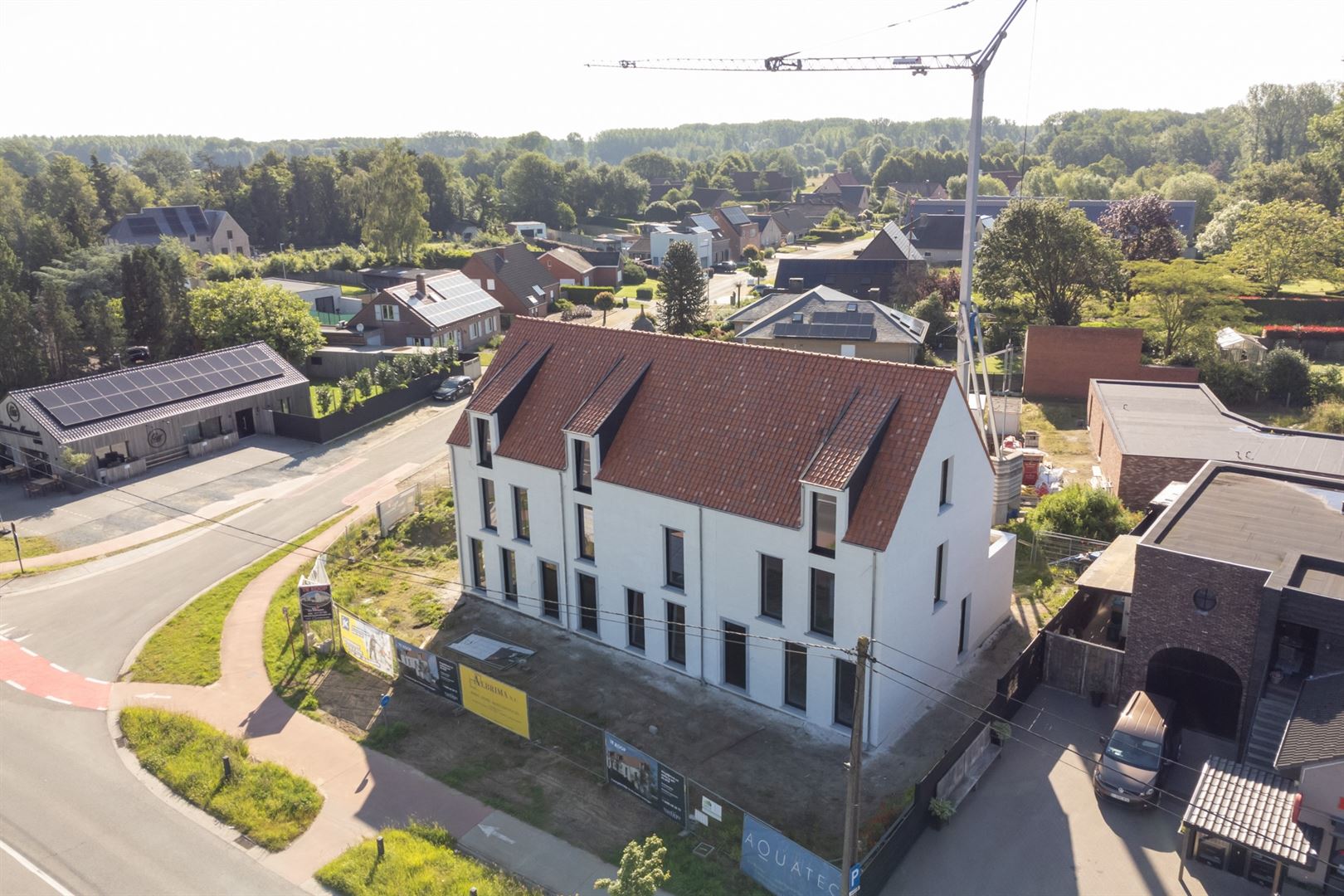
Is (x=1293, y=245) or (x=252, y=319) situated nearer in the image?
(x=252, y=319)

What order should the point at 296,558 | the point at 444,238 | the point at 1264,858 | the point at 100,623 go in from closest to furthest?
1. the point at 1264,858
2. the point at 100,623
3. the point at 296,558
4. the point at 444,238

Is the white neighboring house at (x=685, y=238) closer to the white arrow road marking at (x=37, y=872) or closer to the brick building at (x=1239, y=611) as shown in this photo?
the brick building at (x=1239, y=611)

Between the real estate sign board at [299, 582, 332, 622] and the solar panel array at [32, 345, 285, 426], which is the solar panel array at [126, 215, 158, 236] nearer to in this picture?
the solar panel array at [32, 345, 285, 426]

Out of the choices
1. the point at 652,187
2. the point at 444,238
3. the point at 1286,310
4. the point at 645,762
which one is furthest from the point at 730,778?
the point at 652,187

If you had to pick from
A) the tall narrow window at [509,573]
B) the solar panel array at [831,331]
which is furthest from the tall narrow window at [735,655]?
the solar panel array at [831,331]

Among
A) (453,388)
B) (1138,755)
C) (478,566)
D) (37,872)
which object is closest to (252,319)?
(453,388)

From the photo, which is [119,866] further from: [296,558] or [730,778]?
[296,558]

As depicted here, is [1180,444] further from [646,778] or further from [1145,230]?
[1145,230]
